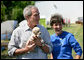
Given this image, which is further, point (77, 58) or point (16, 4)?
point (16, 4)

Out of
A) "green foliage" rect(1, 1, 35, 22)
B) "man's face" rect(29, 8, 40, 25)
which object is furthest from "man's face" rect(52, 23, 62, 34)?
"green foliage" rect(1, 1, 35, 22)

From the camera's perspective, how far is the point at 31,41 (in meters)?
2.40

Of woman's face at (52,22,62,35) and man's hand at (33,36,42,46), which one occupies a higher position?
woman's face at (52,22,62,35)

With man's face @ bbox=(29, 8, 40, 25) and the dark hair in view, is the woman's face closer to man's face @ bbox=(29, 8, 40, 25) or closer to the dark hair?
the dark hair

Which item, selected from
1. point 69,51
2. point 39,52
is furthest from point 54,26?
point 39,52

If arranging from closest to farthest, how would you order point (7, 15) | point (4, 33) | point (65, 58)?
point (65, 58), point (4, 33), point (7, 15)

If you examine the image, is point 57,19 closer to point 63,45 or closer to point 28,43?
point 63,45

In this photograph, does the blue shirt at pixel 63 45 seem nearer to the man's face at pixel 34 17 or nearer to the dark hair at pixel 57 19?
the dark hair at pixel 57 19

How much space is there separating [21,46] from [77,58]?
85 centimetres

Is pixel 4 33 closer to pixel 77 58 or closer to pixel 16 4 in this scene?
pixel 77 58

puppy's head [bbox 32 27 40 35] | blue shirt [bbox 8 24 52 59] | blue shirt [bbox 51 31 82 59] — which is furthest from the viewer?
blue shirt [bbox 51 31 82 59]

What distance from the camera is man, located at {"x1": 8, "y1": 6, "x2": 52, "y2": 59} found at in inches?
96.6

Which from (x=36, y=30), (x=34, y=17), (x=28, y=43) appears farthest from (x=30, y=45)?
(x=34, y=17)

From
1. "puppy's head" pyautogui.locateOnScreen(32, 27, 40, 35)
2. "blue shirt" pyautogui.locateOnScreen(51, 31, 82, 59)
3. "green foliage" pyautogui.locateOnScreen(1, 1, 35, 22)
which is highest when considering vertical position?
"green foliage" pyautogui.locateOnScreen(1, 1, 35, 22)
